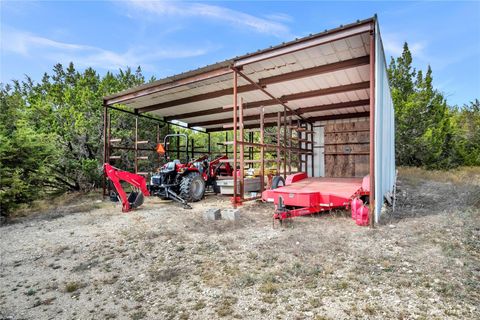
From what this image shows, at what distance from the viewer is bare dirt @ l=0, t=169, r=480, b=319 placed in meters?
2.01

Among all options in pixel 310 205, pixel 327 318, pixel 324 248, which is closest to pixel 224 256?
pixel 324 248

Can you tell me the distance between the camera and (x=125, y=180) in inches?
226

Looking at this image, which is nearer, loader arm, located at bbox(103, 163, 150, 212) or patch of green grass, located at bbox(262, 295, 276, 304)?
patch of green grass, located at bbox(262, 295, 276, 304)

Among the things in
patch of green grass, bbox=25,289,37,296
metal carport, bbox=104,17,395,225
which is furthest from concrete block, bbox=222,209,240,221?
patch of green grass, bbox=25,289,37,296

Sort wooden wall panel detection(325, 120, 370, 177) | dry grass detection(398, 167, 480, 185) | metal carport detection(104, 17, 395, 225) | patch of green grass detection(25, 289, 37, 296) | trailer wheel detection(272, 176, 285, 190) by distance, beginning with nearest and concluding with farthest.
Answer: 1. patch of green grass detection(25, 289, 37, 296)
2. metal carport detection(104, 17, 395, 225)
3. trailer wheel detection(272, 176, 285, 190)
4. wooden wall panel detection(325, 120, 370, 177)
5. dry grass detection(398, 167, 480, 185)

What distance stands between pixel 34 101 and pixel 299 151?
946cm

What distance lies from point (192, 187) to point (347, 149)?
239 inches

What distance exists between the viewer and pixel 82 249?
3.45 meters

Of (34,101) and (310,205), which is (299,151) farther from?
(34,101)

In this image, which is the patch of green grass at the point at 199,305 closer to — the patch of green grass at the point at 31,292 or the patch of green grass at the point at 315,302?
the patch of green grass at the point at 315,302

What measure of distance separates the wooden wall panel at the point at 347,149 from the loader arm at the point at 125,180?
22.3ft

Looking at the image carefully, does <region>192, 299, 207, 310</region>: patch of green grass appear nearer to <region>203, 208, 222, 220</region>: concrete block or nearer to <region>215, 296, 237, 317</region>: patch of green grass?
<region>215, 296, 237, 317</region>: patch of green grass

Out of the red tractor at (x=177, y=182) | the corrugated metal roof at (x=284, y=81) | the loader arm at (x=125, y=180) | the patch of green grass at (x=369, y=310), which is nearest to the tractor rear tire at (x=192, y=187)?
the red tractor at (x=177, y=182)

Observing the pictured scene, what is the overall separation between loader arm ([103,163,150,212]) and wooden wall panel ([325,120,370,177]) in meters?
6.81
